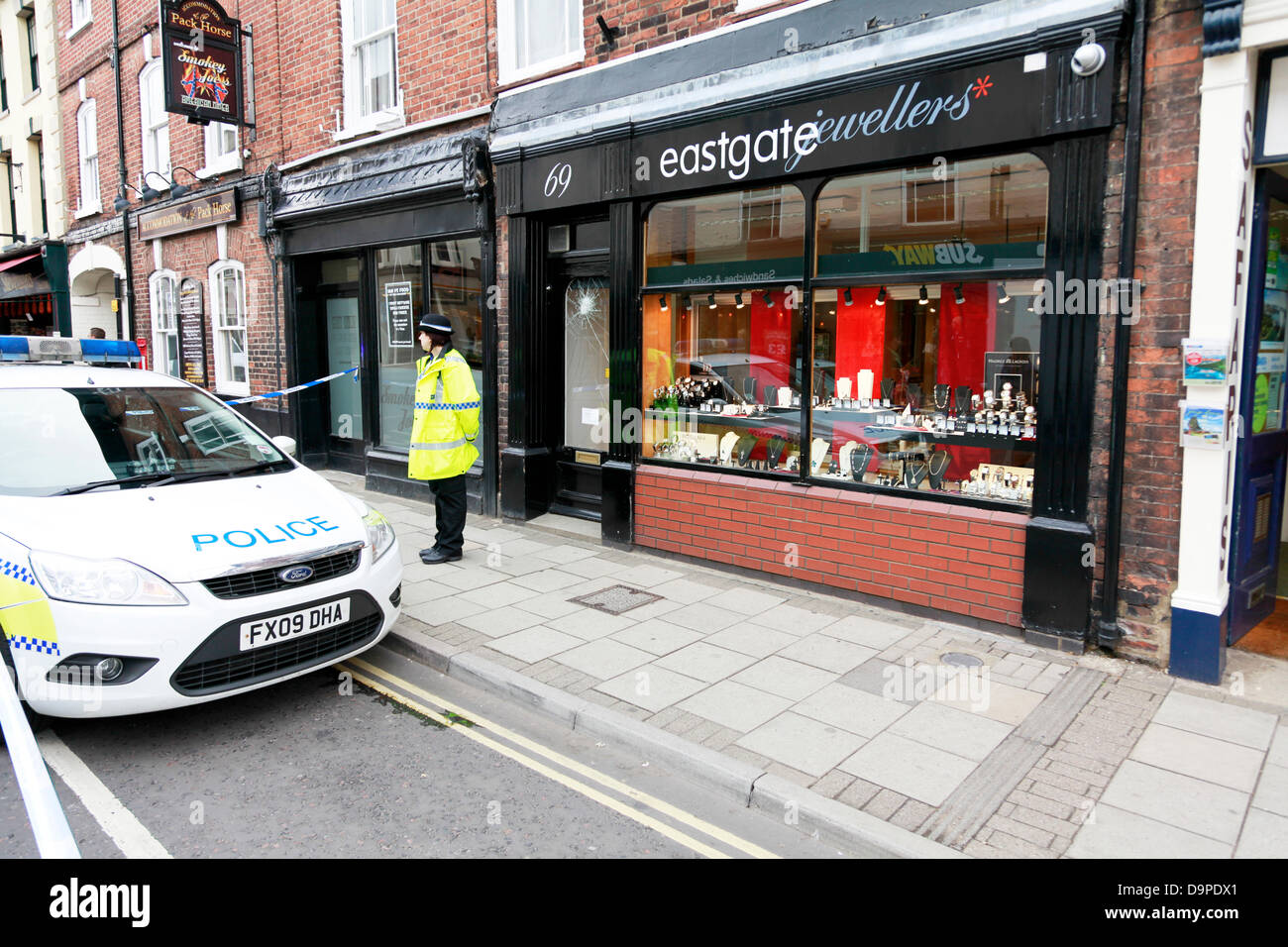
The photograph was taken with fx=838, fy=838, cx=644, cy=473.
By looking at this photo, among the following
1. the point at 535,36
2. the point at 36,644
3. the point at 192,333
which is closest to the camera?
the point at 36,644

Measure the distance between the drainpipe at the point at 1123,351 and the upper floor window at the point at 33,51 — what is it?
21441 millimetres

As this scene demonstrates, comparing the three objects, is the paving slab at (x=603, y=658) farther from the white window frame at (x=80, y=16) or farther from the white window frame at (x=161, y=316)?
the white window frame at (x=80, y=16)

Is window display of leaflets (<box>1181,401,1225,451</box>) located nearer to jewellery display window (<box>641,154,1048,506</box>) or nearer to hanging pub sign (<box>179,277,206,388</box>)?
jewellery display window (<box>641,154,1048,506</box>)

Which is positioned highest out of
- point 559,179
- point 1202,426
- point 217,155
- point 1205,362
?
point 217,155

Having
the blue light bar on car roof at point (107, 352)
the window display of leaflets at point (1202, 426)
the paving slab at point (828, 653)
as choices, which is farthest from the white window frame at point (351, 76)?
the window display of leaflets at point (1202, 426)

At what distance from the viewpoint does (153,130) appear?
14.3m

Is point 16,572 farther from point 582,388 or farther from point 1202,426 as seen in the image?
point 1202,426

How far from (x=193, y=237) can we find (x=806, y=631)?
12.3m

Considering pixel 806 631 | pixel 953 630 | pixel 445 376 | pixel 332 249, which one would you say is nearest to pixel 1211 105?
pixel 953 630

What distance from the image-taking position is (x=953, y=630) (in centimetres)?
566

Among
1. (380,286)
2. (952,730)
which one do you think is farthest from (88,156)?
(952,730)

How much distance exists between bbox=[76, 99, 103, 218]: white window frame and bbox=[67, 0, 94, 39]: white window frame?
1348 millimetres

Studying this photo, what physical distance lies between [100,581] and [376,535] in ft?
4.77

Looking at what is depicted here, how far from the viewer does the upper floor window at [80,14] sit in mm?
15663
